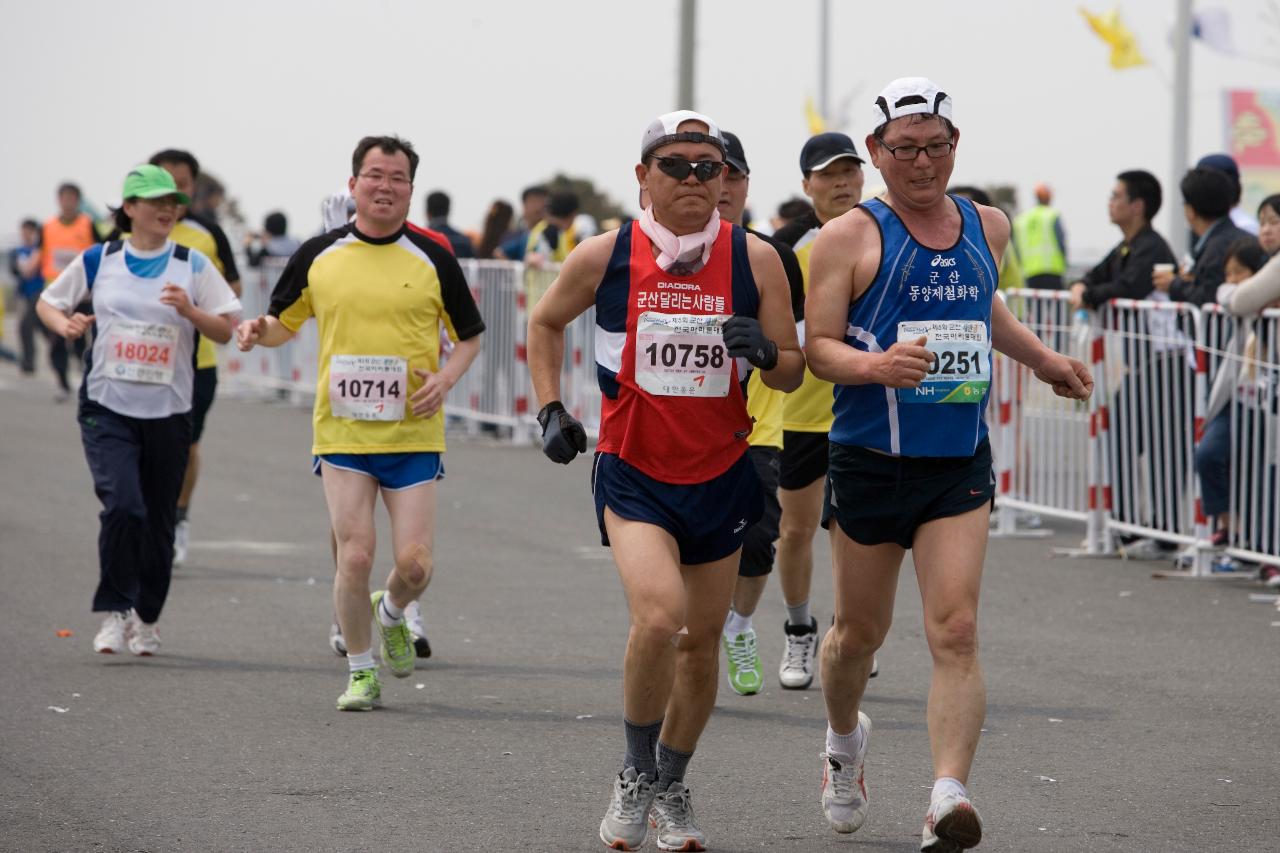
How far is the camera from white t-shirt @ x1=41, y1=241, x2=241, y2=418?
363 inches

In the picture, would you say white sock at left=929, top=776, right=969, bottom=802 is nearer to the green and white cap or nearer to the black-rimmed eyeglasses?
the black-rimmed eyeglasses

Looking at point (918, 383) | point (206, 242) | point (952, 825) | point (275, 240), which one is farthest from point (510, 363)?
point (952, 825)

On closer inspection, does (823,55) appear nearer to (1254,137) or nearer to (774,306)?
(1254,137)

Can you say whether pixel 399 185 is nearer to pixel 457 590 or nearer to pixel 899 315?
pixel 899 315

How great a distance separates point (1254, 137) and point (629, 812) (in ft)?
70.4

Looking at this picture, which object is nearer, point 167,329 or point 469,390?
point 167,329

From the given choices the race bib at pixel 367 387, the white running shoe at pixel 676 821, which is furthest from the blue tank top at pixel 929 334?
the race bib at pixel 367 387

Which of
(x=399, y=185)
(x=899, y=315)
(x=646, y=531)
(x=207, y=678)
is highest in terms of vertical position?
(x=399, y=185)

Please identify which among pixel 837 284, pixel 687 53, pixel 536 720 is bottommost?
pixel 536 720

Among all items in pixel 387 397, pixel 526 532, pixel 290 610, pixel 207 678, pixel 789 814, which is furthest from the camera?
pixel 526 532

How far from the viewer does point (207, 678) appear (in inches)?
343

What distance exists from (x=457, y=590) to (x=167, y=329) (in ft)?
8.75

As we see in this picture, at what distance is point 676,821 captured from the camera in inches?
235

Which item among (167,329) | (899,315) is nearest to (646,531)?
(899,315)
